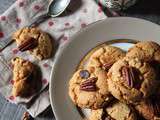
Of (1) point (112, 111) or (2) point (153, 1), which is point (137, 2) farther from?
(1) point (112, 111)

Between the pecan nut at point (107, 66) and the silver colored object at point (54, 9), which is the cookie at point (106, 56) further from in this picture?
the silver colored object at point (54, 9)

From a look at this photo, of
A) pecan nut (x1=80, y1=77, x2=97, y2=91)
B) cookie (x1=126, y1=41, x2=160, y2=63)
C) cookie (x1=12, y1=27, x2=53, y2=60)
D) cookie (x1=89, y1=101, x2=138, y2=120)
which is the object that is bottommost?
cookie (x1=89, y1=101, x2=138, y2=120)

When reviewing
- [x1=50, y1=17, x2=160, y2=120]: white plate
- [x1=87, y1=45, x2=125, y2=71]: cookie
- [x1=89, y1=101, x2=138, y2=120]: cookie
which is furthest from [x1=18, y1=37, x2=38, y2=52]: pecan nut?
[x1=89, y1=101, x2=138, y2=120]: cookie

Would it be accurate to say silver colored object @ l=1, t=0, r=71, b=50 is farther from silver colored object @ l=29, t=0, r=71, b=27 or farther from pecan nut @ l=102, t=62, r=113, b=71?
pecan nut @ l=102, t=62, r=113, b=71

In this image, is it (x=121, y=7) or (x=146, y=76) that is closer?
(x=146, y=76)

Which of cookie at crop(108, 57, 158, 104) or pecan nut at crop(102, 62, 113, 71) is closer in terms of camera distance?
cookie at crop(108, 57, 158, 104)

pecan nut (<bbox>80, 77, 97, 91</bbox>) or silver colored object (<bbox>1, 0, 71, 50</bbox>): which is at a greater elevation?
silver colored object (<bbox>1, 0, 71, 50</bbox>)

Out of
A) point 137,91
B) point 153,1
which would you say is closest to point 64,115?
point 137,91
